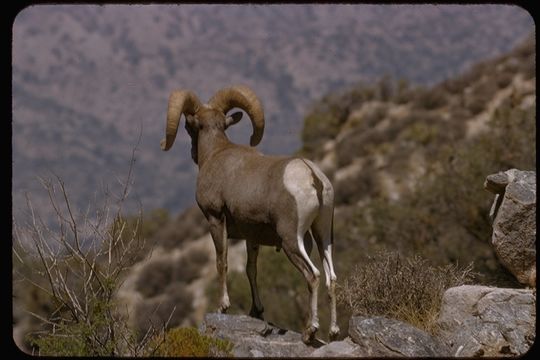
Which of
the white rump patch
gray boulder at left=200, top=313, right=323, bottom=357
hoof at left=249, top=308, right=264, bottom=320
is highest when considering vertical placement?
the white rump patch

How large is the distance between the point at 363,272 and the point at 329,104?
142 feet

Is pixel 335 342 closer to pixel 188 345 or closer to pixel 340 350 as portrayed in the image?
pixel 340 350

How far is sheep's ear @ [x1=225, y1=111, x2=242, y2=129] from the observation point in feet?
43.2

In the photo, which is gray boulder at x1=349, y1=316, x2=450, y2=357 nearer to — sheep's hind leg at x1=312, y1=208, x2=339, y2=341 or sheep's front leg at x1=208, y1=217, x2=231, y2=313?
sheep's hind leg at x1=312, y1=208, x2=339, y2=341

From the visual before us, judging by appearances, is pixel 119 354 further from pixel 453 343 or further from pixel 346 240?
pixel 346 240

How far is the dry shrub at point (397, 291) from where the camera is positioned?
11.5 meters

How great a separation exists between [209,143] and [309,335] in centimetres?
369

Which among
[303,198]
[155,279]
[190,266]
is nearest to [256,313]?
[303,198]

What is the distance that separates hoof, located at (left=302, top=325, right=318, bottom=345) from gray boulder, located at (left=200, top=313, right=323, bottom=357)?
0.31 feet

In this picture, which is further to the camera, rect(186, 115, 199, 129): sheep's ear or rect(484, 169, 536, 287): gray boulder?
rect(186, 115, 199, 129): sheep's ear

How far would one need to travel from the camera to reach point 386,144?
4475 cm

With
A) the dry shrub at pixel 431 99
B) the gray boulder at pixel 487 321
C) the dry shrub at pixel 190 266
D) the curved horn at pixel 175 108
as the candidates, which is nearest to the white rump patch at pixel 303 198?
the gray boulder at pixel 487 321

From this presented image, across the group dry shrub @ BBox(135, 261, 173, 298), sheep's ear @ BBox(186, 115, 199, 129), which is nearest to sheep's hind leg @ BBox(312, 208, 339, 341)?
sheep's ear @ BBox(186, 115, 199, 129)

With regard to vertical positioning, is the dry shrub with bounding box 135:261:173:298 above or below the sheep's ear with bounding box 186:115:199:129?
below
